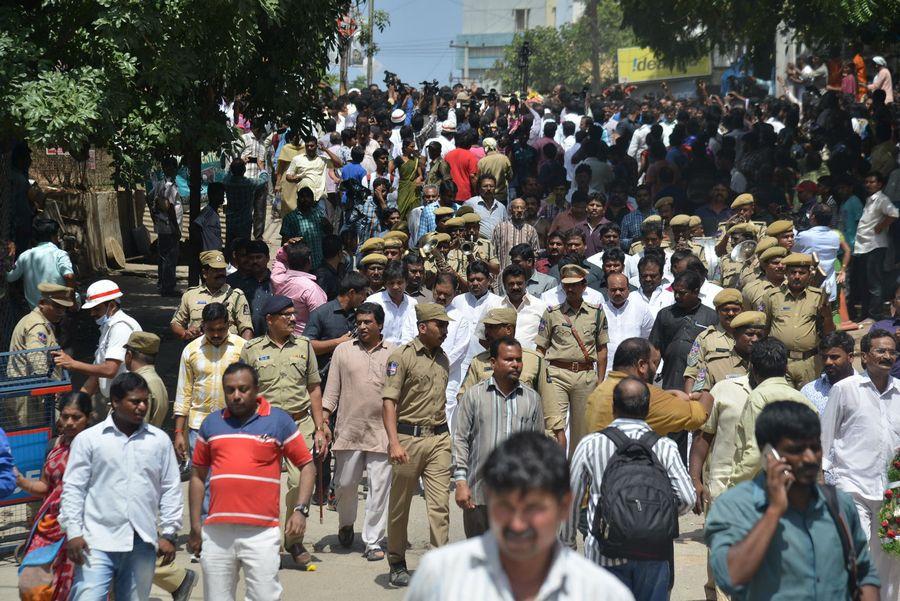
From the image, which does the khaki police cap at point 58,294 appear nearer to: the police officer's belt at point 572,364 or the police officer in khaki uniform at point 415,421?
the police officer in khaki uniform at point 415,421

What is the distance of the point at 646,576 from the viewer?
5973mm

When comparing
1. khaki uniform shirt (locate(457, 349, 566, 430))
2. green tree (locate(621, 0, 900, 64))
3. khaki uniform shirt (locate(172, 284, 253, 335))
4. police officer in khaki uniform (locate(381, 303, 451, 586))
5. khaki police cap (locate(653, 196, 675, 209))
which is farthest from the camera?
khaki police cap (locate(653, 196, 675, 209))

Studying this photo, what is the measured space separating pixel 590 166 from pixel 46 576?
12.8 m

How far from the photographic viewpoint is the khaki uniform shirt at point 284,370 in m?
8.95

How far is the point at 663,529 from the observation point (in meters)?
5.86

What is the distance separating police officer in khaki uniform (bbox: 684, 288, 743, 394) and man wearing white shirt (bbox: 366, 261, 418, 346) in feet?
8.08

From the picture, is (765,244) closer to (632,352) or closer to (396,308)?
(396,308)

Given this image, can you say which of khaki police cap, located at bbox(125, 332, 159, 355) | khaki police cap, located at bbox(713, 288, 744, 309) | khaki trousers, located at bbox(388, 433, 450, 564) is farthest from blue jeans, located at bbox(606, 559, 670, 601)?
khaki police cap, located at bbox(125, 332, 159, 355)

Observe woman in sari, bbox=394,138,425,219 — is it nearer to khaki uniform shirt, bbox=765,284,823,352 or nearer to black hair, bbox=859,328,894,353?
khaki uniform shirt, bbox=765,284,823,352

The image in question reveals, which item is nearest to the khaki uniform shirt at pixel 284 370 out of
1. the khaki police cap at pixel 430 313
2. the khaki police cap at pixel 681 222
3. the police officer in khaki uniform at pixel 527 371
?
the khaki police cap at pixel 430 313

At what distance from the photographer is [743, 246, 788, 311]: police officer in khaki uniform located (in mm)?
10859

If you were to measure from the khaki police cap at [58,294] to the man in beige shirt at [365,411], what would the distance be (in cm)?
242

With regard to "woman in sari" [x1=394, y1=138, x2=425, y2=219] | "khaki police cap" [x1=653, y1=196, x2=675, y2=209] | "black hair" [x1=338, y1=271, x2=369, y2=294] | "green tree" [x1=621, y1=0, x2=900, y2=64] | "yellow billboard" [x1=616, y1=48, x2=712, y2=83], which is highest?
"yellow billboard" [x1=616, y1=48, x2=712, y2=83]

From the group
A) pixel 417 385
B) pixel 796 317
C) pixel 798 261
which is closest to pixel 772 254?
pixel 798 261
